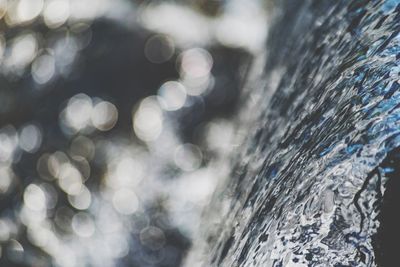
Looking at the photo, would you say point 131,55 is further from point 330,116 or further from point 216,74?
point 330,116

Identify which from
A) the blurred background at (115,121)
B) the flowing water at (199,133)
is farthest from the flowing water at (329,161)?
the blurred background at (115,121)

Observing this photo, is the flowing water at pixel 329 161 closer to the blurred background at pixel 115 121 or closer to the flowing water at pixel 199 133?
the flowing water at pixel 199 133

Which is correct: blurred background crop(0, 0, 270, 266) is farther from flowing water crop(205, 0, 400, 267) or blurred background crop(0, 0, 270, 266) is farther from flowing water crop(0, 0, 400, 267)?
flowing water crop(205, 0, 400, 267)

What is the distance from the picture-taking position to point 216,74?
4.53 metres

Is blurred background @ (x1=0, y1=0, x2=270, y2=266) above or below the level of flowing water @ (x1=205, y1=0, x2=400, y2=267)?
below

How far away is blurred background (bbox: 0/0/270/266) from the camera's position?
12.7 ft

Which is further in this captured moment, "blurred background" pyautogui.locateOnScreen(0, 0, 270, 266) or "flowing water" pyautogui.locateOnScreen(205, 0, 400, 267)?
"blurred background" pyautogui.locateOnScreen(0, 0, 270, 266)

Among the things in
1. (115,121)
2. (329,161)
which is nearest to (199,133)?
(115,121)

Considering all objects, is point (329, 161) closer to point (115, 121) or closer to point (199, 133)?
point (199, 133)

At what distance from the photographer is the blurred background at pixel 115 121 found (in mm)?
3861

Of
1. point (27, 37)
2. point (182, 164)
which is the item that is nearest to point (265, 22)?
point (182, 164)

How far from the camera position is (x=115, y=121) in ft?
14.3

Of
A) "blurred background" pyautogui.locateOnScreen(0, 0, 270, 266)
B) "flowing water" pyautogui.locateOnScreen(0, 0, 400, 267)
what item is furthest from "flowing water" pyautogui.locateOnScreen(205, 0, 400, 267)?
"blurred background" pyautogui.locateOnScreen(0, 0, 270, 266)

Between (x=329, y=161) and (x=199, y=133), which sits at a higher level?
(x=329, y=161)
